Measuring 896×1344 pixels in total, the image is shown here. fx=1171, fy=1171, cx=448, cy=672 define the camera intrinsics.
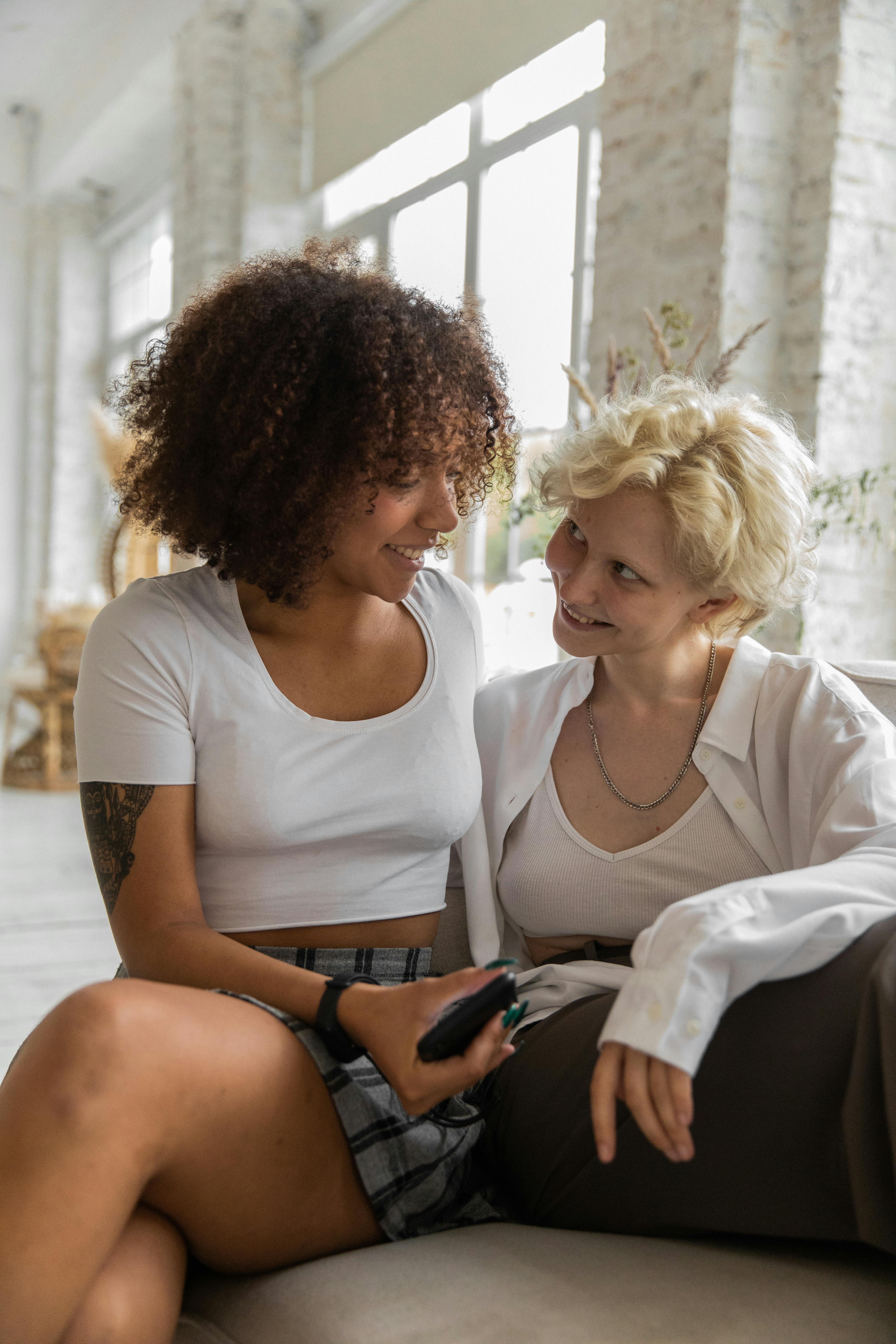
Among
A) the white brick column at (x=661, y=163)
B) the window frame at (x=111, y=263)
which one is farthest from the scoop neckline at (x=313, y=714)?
the window frame at (x=111, y=263)

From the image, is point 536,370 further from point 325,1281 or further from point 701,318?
point 325,1281

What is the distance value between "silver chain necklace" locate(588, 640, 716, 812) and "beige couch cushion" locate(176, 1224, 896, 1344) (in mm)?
558

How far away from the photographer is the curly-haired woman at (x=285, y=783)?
104cm

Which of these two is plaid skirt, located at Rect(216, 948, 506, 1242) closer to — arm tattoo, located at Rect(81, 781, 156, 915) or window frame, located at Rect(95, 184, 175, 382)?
arm tattoo, located at Rect(81, 781, 156, 915)

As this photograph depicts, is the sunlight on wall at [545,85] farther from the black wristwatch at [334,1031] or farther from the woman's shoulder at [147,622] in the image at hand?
the black wristwatch at [334,1031]

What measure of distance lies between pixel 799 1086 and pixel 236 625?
81 cm

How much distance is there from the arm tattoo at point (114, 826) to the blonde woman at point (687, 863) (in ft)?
1.64

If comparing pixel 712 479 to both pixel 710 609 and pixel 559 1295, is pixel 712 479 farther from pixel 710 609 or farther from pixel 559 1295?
pixel 559 1295

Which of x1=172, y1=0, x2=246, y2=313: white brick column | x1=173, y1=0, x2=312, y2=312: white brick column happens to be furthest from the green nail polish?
x1=172, y1=0, x2=246, y2=313: white brick column

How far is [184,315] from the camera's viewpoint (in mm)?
1520

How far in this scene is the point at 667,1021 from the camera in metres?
1.04

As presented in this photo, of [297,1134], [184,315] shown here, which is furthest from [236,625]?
[297,1134]

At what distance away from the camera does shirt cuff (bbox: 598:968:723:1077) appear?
3.39 ft

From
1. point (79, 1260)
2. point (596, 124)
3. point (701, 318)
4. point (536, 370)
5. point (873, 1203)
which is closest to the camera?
point (79, 1260)
